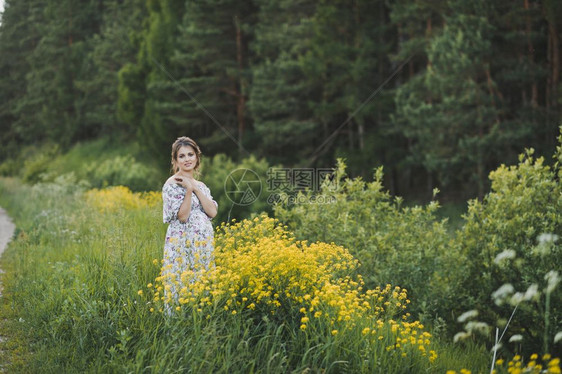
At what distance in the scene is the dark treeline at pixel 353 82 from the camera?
14.5 m

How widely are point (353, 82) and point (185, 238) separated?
49.4ft

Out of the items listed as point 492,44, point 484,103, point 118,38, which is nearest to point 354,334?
point 484,103

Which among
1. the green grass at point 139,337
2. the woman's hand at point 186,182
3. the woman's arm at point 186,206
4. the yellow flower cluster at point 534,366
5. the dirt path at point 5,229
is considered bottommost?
the dirt path at point 5,229

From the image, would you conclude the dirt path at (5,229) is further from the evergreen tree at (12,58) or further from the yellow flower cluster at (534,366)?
the evergreen tree at (12,58)

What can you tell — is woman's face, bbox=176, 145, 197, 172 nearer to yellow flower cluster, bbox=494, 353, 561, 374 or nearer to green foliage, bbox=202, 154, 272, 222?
yellow flower cluster, bbox=494, 353, 561, 374

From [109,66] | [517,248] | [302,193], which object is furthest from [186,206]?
[109,66]

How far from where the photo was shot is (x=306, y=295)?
3781 mm

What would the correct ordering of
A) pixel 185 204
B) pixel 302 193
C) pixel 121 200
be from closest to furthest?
1. pixel 185 204
2. pixel 302 193
3. pixel 121 200

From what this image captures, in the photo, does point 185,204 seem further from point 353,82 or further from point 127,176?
point 353,82

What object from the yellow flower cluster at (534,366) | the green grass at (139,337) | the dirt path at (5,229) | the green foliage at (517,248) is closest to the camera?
the yellow flower cluster at (534,366)

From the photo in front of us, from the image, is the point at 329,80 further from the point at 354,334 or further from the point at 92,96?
the point at 92,96

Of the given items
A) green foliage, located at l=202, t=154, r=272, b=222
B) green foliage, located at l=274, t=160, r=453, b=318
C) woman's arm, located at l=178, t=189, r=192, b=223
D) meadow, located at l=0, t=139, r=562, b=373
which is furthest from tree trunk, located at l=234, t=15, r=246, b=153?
woman's arm, located at l=178, t=189, r=192, b=223

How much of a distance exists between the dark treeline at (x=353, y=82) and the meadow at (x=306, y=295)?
836cm

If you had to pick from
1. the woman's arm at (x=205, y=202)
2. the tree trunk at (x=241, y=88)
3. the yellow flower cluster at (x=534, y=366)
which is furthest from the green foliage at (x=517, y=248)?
the tree trunk at (x=241, y=88)
